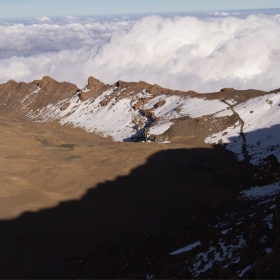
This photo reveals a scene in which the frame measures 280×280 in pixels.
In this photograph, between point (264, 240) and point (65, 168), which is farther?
point (65, 168)

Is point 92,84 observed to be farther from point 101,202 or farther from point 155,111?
point 101,202

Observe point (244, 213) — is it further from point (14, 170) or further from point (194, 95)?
point (194, 95)

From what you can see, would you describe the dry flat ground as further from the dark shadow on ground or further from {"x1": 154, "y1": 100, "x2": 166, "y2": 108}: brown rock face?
{"x1": 154, "y1": 100, "x2": 166, "y2": 108}: brown rock face

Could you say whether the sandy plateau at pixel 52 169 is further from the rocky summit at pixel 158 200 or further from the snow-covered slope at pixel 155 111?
the snow-covered slope at pixel 155 111

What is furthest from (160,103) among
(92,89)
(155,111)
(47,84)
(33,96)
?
(33,96)

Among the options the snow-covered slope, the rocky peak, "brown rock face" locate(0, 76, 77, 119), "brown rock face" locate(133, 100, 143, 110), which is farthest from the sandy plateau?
the rocky peak

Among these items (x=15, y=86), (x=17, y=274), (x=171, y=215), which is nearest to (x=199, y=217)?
(x=171, y=215)
